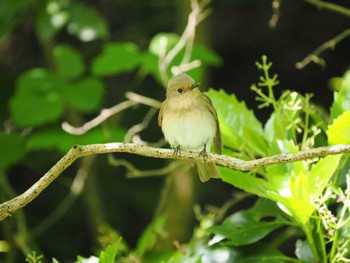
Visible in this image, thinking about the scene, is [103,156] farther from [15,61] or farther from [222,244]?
[222,244]

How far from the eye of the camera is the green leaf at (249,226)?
6.98 ft

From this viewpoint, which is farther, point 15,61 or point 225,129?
point 15,61

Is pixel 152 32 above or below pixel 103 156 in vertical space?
above

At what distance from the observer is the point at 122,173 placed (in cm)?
505

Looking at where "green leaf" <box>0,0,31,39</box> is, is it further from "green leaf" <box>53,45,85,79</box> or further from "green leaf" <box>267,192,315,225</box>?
"green leaf" <box>267,192,315,225</box>

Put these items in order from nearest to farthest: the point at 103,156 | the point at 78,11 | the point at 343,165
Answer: the point at 343,165, the point at 78,11, the point at 103,156

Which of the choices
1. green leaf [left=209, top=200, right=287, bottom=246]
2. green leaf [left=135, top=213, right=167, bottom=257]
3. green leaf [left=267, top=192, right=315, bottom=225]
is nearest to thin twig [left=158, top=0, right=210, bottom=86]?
green leaf [left=135, top=213, right=167, bottom=257]

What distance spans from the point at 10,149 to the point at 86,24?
2.41ft

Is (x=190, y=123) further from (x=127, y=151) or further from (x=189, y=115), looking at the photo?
(x=127, y=151)

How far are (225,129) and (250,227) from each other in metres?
0.33

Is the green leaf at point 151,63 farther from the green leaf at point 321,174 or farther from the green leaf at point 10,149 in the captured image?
the green leaf at point 321,174

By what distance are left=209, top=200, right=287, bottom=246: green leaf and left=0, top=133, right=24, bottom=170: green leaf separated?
143 centimetres

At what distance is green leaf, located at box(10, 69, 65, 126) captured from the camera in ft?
10.9

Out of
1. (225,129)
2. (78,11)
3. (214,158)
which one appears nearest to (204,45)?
(78,11)
